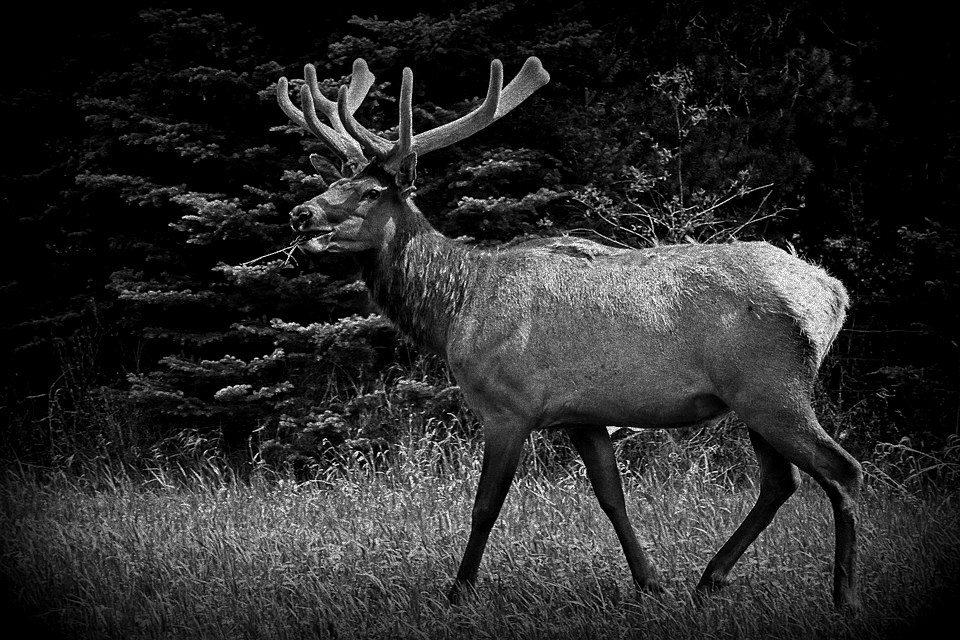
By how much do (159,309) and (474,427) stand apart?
322 cm

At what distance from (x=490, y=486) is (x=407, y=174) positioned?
5.98 feet

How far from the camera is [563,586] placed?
5133 millimetres

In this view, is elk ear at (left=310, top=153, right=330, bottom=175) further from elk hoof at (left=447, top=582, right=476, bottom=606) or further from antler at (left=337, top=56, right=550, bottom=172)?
elk hoof at (left=447, top=582, right=476, bottom=606)

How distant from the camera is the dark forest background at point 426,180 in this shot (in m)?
8.47

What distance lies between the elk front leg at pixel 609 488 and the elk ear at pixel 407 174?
1663mm

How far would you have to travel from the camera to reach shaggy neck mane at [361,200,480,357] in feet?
18.0

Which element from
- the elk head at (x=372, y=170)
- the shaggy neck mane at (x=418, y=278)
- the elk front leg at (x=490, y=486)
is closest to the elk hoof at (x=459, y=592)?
the elk front leg at (x=490, y=486)

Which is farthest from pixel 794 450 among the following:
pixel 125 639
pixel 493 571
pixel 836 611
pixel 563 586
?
pixel 125 639

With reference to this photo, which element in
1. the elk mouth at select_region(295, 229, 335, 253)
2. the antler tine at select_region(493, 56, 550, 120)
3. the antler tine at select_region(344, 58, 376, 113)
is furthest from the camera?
the antler tine at select_region(344, 58, 376, 113)

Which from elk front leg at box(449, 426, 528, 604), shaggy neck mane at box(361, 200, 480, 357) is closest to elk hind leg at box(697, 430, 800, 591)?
elk front leg at box(449, 426, 528, 604)

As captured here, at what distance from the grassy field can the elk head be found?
1.91 metres

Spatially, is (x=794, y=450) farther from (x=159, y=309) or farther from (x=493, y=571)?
(x=159, y=309)

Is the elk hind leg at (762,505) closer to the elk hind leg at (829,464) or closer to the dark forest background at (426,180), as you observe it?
the elk hind leg at (829,464)

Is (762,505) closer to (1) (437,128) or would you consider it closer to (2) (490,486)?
(2) (490,486)
